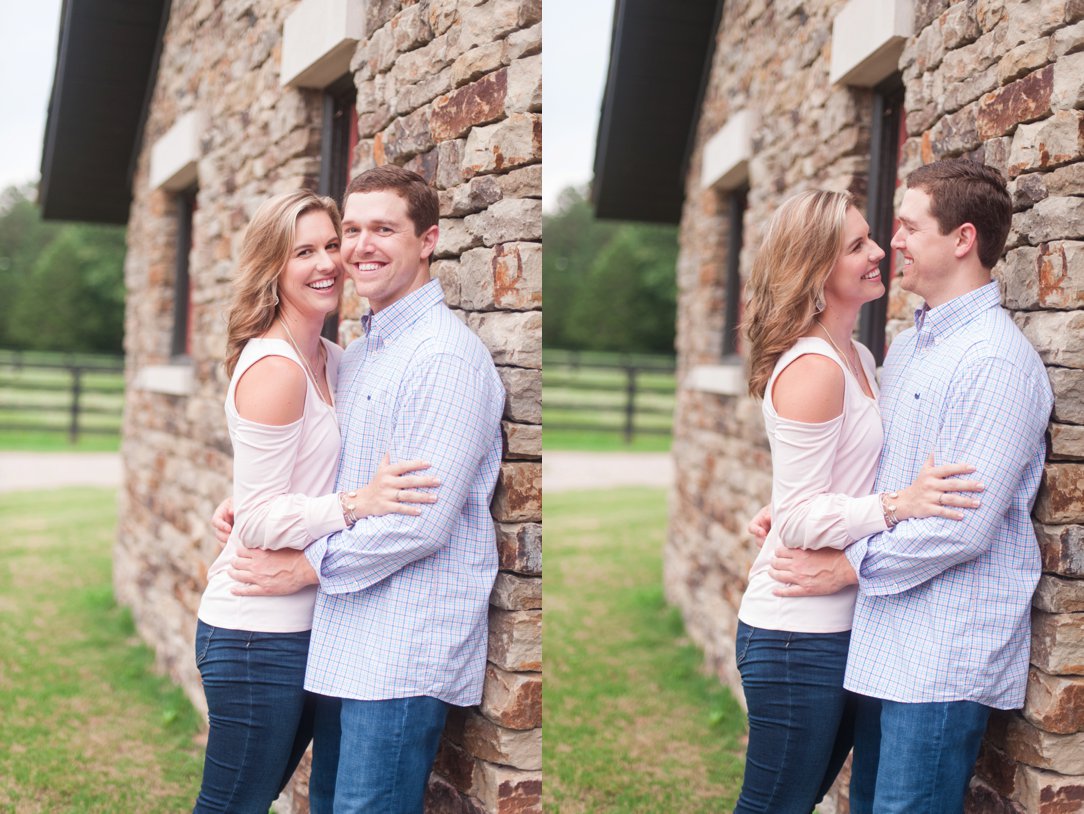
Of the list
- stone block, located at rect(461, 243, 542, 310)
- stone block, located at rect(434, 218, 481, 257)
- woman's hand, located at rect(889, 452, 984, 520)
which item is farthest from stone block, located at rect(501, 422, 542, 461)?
woman's hand, located at rect(889, 452, 984, 520)

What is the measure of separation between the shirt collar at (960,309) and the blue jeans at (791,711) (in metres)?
0.82

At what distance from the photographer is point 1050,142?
2693mm

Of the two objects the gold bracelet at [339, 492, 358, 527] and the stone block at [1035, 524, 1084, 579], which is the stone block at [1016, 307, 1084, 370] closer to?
the stone block at [1035, 524, 1084, 579]

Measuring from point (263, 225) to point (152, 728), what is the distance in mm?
3737

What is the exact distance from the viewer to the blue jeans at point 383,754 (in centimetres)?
260

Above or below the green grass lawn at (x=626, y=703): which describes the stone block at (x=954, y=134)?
above

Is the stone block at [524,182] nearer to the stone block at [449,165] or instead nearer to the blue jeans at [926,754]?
the stone block at [449,165]

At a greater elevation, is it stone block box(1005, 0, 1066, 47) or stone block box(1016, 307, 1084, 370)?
stone block box(1005, 0, 1066, 47)

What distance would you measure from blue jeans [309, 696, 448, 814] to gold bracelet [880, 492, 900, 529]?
1.21 m

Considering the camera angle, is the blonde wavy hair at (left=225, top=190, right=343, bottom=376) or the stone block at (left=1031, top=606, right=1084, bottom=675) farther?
the blonde wavy hair at (left=225, top=190, right=343, bottom=376)

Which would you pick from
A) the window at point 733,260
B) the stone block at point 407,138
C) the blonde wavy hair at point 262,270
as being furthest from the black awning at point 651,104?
the blonde wavy hair at point 262,270

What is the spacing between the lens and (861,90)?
14.2 feet

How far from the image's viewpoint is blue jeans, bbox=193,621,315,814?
2.74 meters

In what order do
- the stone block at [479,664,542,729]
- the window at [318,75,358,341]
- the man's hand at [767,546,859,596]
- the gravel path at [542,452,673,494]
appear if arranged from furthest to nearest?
the gravel path at [542,452,673,494] < the window at [318,75,358,341] < the stone block at [479,664,542,729] < the man's hand at [767,546,859,596]
